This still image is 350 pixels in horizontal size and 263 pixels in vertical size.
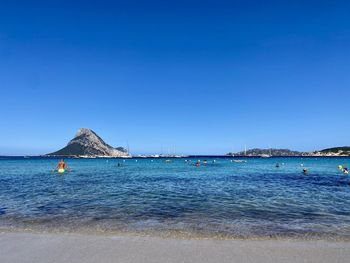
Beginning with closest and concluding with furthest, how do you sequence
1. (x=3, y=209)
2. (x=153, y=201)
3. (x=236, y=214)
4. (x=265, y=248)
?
1. (x=265, y=248)
2. (x=236, y=214)
3. (x=3, y=209)
4. (x=153, y=201)

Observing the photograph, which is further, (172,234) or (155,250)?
(172,234)

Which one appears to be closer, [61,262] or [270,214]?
[61,262]

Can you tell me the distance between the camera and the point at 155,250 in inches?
351

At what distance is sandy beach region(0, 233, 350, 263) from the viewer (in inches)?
318

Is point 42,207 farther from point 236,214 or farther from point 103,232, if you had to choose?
point 236,214

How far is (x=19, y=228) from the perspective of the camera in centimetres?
1216

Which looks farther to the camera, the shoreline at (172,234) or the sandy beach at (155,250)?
the shoreline at (172,234)

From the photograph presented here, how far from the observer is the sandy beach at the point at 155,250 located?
8.09 metres

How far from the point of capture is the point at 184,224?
13102 millimetres

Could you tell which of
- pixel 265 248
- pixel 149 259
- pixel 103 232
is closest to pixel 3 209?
pixel 103 232

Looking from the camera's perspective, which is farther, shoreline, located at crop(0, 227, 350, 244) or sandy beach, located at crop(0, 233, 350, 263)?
shoreline, located at crop(0, 227, 350, 244)

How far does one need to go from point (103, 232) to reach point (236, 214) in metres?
7.14

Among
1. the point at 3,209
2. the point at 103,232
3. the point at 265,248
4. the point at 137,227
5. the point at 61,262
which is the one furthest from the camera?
the point at 3,209

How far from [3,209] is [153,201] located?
355 inches
